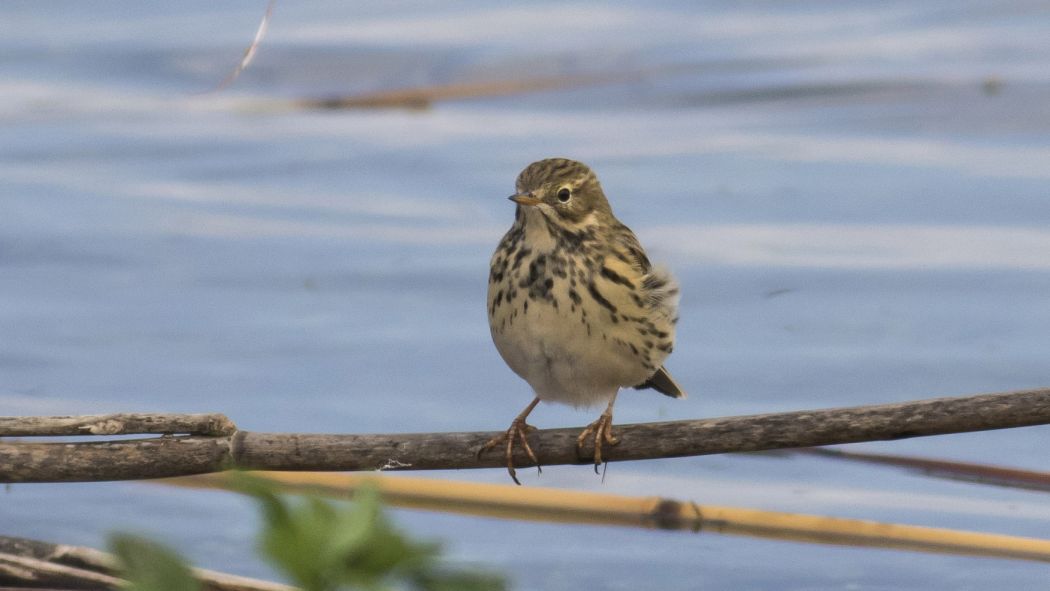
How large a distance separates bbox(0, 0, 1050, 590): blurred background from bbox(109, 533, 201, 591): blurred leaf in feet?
7.47

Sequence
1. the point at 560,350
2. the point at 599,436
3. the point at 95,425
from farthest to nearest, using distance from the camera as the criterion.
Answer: the point at 560,350 < the point at 599,436 < the point at 95,425

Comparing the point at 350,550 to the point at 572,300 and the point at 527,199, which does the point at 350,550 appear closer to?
the point at 572,300

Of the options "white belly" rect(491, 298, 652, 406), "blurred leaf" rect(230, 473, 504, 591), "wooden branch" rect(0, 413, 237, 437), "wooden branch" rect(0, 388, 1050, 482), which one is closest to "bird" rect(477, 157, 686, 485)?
"white belly" rect(491, 298, 652, 406)

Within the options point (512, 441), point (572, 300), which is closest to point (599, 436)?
point (512, 441)

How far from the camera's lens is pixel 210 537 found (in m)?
4.66

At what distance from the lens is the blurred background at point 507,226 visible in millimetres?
5020

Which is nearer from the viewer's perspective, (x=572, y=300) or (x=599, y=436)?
(x=599, y=436)

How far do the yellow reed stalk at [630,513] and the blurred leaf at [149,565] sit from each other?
3589 mm

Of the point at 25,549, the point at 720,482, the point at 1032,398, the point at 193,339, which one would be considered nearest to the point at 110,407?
the point at 193,339

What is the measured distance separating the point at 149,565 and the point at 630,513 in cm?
400

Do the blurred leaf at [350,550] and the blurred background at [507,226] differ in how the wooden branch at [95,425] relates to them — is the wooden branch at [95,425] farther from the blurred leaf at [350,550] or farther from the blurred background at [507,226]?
the blurred leaf at [350,550]

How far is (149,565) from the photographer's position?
80 cm

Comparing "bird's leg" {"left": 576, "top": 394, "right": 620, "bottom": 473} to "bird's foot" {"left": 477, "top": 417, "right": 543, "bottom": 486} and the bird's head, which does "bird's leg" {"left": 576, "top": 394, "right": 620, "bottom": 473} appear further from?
the bird's head

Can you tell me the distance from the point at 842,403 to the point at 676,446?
10.2ft
